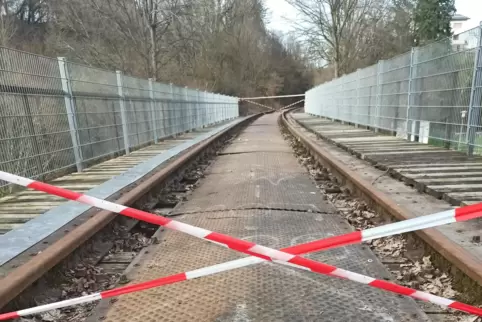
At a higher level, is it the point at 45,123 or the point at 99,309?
the point at 45,123

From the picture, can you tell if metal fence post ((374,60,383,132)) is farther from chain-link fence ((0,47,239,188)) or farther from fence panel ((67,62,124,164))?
fence panel ((67,62,124,164))

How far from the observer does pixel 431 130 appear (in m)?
8.24

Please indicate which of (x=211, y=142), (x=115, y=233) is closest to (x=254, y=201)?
(x=115, y=233)

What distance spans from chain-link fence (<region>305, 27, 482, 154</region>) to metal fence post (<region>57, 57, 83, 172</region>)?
6594 mm

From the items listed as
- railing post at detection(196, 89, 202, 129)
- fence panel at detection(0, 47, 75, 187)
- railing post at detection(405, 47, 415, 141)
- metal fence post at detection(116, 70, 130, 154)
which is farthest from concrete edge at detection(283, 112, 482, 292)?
railing post at detection(196, 89, 202, 129)

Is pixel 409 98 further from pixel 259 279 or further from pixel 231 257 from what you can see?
pixel 259 279

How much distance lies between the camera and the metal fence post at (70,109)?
6.68m

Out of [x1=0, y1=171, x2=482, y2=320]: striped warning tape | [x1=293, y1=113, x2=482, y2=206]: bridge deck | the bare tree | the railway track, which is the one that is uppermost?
the bare tree

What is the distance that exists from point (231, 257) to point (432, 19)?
38508 millimetres

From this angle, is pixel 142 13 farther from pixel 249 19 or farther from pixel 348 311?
pixel 249 19

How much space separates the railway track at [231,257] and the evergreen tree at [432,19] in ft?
113

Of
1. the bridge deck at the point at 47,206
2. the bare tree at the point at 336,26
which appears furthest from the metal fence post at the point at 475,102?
the bare tree at the point at 336,26

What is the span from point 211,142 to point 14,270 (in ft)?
32.2

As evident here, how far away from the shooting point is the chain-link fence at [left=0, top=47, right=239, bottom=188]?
5.25 metres
